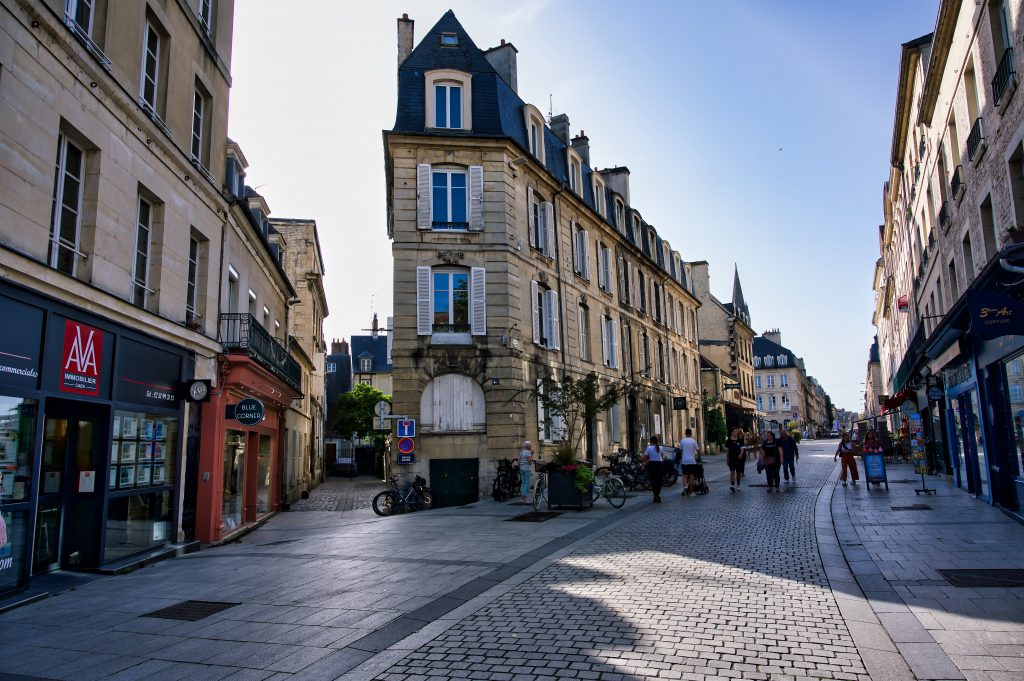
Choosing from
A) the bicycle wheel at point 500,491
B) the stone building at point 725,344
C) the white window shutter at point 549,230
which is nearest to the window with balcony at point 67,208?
the bicycle wheel at point 500,491

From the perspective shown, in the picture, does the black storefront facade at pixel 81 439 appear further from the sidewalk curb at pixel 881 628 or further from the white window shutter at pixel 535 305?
the white window shutter at pixel 535 305

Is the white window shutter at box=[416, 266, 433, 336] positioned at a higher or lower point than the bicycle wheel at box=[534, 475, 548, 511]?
higher

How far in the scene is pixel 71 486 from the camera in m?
8.61

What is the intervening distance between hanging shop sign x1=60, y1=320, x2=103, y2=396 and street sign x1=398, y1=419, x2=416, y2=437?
8.96 metres

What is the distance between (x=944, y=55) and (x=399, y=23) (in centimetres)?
1637

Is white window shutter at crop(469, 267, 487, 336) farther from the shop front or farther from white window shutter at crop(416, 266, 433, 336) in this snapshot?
the shop front

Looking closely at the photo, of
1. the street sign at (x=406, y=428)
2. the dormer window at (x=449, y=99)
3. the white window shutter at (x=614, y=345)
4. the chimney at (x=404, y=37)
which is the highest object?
the chimney at (x=404, y=37)

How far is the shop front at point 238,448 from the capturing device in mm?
11875

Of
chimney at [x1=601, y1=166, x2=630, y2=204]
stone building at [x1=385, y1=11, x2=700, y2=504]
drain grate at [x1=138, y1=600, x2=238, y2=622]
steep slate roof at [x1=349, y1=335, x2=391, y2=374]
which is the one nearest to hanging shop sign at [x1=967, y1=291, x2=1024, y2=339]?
drain grate at [x1=138, y1=600, x2=238, y2=622]

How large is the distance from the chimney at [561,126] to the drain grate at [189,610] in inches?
919

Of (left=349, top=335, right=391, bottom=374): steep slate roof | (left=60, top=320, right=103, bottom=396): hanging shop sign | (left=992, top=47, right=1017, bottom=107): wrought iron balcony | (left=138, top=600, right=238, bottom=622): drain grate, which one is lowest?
(left=138, top=600, right=238, bottom=622): drain grate

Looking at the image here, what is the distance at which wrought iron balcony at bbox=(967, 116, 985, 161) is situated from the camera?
450 inches

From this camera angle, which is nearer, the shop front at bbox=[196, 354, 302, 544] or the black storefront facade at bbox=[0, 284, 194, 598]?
the black storefront facade at bbox=[0, 284, 194, 598]

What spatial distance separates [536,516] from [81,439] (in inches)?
311
